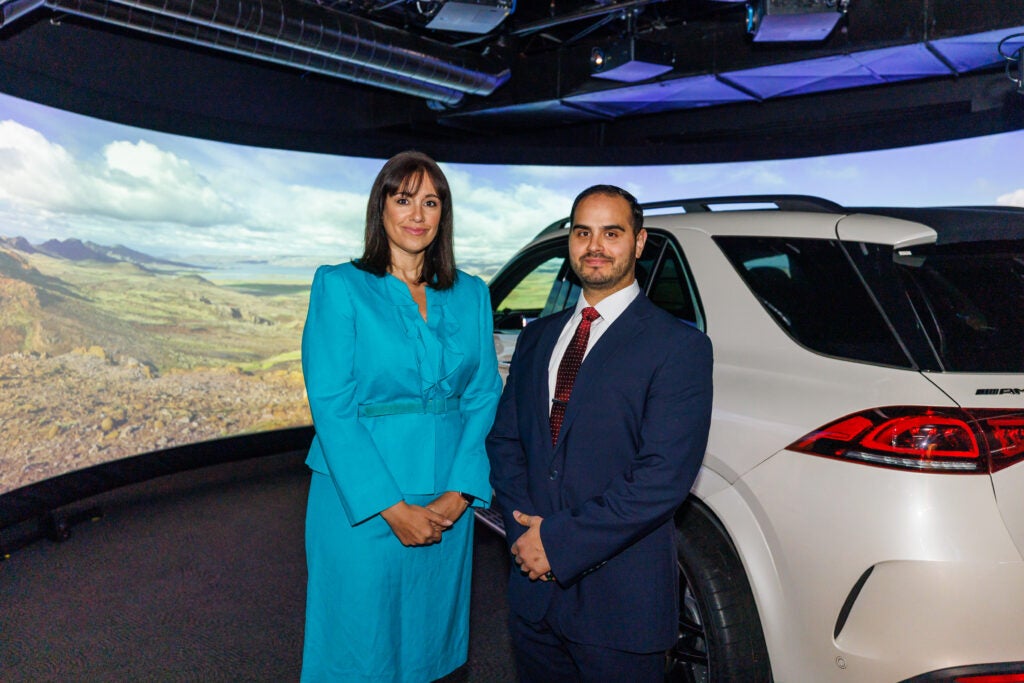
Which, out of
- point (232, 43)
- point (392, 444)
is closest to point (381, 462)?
point (392, 444)

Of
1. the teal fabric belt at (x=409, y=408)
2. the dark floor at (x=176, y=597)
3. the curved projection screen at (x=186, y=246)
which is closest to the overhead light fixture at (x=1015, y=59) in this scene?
the curved projection screen at (x=186, y=246)

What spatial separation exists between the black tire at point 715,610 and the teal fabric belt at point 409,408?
0.85 m

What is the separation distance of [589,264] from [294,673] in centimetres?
207

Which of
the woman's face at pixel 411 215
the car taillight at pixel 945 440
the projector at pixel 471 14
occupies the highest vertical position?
the projector at pixel 471 14

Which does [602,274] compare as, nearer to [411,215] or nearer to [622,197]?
[622,197]

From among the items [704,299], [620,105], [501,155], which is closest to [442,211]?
[704,299]

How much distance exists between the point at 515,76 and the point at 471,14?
2.03 m

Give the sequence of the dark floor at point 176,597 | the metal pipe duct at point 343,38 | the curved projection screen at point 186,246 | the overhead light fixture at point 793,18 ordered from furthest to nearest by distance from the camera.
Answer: the curved projection screen at point 186,246
the overhead light fixture at point 793,18
the metal pipe duct at point 343,38
the dark floor at point 176,597

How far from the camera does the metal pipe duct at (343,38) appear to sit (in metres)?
4.50

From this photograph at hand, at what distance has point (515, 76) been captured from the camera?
272 inches

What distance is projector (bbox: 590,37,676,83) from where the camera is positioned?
5.57 m

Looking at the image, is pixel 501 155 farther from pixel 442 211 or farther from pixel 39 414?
pixel 442 211

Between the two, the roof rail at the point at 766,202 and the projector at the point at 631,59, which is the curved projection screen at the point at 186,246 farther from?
the roof rail at the point at 766,202

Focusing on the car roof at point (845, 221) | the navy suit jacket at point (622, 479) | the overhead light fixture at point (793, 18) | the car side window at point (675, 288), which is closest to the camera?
the navy suit jacket at point (622, 479)
